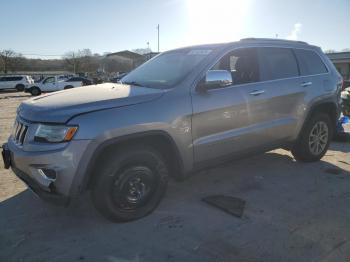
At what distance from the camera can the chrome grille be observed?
10.7 ft

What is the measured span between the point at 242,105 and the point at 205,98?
0.58m

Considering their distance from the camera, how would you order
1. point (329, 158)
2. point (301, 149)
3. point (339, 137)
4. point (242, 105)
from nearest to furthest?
point (242, 105) < point (301, 149) < point (329, 158) < point (339, 137)

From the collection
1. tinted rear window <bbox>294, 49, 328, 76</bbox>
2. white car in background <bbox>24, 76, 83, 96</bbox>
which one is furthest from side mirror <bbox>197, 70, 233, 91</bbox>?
white car in background <bbox>24, 76, 83, 96</bbox>

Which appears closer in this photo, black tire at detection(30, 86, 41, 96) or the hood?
the hood

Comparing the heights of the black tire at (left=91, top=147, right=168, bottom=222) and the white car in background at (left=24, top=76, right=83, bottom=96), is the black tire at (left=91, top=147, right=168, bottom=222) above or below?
above

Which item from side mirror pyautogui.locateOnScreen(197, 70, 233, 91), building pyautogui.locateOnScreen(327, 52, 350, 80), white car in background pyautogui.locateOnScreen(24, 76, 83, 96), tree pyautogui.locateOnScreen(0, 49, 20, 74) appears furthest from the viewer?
tree pyautogui.locateOnScreen(0, 49, 20, 74)

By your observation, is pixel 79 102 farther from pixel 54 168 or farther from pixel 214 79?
pixel 214 79

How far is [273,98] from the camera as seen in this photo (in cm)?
445

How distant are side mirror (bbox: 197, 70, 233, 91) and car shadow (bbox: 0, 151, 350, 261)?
1.38 metres

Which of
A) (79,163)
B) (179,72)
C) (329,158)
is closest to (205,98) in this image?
(179,72)

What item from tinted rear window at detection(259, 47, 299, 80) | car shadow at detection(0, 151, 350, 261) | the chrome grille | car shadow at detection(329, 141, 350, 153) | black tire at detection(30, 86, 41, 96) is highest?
tinted rear window at detection(259, 47, 299, 80)

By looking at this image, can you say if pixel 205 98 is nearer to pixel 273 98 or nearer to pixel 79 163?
→ pixel 273 98

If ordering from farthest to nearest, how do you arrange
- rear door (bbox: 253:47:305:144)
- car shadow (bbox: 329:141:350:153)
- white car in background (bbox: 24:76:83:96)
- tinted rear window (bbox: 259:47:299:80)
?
white car in background (bbox: 24:76:83:96)
car shadow (bbox: 329:141:350:153)
tinted rear window (bbox: 259:47:299:80)
rear door (bbox: 253:47:305:144)

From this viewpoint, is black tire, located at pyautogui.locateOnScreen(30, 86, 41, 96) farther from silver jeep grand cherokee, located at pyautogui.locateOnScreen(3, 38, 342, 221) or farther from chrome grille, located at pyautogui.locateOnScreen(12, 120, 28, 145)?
chrome grille, located at pyautogui.locateOnScreen(12, 120, 28, 145)
